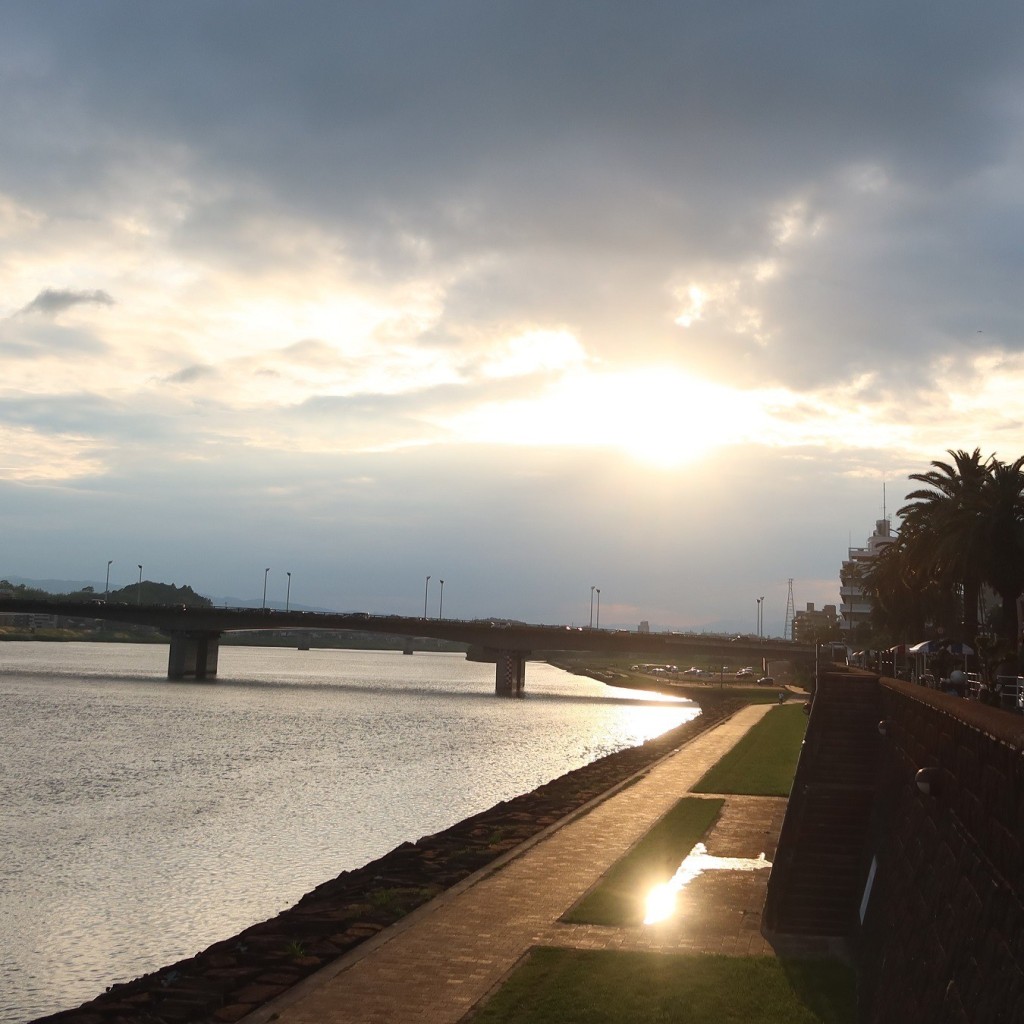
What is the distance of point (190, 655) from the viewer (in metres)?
154

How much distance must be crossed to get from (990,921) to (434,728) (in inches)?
3162

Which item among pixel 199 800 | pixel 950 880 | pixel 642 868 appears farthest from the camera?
pixel 199 800

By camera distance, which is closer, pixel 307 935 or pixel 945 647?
pixel 307 935

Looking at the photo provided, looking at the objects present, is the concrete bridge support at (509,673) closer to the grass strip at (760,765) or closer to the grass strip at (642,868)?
the grass strip at (760,765)

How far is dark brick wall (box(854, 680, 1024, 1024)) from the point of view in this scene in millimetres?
10438

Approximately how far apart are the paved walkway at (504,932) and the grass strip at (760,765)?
994 cm

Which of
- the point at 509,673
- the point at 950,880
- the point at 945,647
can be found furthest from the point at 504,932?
the point at 509,673

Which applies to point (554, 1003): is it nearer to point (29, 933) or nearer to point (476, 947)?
point (476, 947)

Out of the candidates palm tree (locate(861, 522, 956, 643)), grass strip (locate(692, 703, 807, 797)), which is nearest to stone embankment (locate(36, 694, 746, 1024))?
grass strip (locate(692, 703, 807, 797))

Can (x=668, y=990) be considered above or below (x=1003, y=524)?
below

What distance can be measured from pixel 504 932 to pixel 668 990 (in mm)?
4858

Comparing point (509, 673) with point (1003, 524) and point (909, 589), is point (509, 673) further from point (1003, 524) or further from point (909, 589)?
point (1003, 524)

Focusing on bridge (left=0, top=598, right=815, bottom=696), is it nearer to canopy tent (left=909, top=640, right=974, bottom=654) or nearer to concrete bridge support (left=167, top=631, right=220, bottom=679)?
concrete bridge support (left=167, top=631, right=220, bottom=679)

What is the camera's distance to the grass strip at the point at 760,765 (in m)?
46.5
